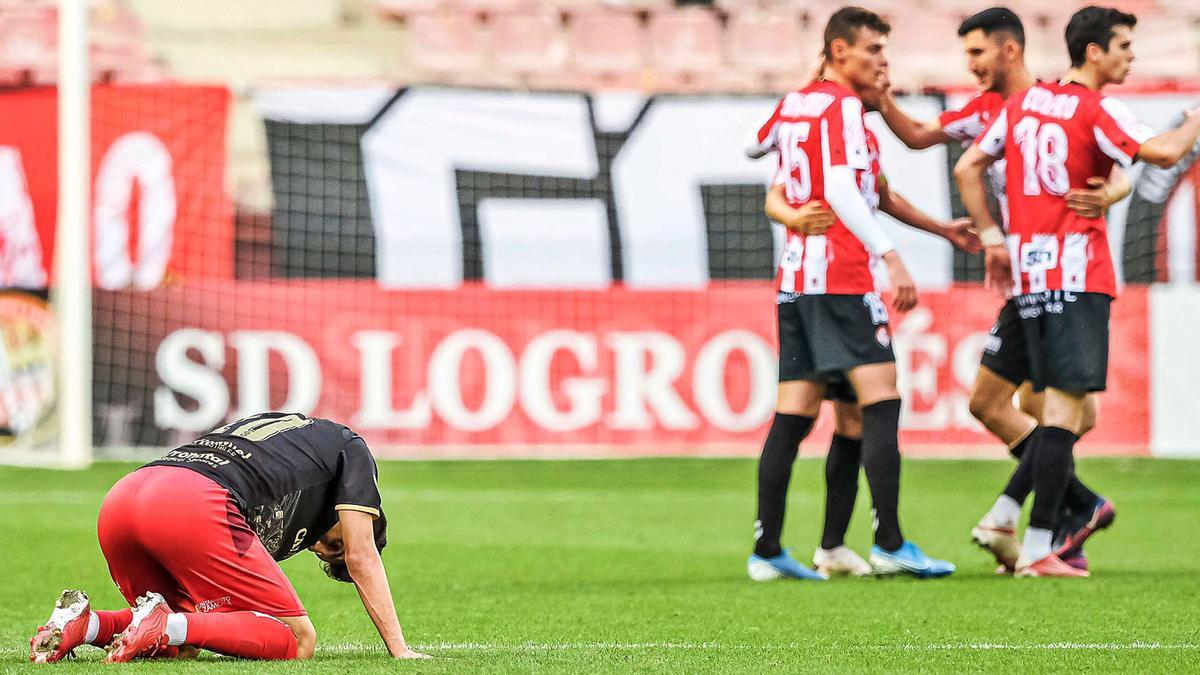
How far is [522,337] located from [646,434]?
1105 millimetres

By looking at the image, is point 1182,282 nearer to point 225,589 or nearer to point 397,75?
point 397,75

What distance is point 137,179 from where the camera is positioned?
43.9 ft

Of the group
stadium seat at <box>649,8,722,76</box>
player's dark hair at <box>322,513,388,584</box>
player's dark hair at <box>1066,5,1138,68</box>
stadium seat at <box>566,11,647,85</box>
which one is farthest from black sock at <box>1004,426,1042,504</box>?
stadium seat at <box>566,11,647,85</box>

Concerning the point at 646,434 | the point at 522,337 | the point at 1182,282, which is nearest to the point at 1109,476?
the point at 1182,282

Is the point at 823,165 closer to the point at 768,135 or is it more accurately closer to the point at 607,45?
the point at 768,135

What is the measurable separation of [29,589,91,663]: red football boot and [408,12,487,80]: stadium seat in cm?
1233

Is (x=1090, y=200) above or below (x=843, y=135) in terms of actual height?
below

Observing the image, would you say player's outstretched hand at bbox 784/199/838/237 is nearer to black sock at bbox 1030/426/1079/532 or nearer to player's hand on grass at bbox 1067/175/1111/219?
player's hand on grass at bbox 1067/175/1111/219

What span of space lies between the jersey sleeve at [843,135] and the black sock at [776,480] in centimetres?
87

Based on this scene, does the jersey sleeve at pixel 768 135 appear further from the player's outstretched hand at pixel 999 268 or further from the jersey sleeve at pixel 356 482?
the jersey sleeve at pixel 356 482

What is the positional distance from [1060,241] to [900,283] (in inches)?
24.4

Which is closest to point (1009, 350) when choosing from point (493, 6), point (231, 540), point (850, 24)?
point (850, 24)

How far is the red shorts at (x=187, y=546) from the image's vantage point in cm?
403

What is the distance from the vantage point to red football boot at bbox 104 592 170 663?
3969 mm
